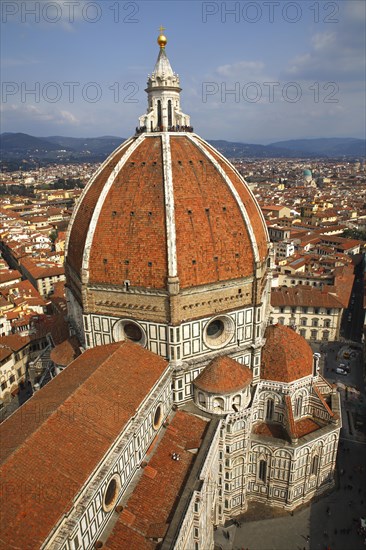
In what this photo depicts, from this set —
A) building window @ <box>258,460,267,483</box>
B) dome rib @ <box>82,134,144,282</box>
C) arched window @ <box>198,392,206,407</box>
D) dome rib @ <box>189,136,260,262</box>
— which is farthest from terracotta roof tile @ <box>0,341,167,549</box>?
building window @ <box>258,460,267,483</box>

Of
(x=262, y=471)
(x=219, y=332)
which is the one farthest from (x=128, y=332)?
(x=262, y=471)

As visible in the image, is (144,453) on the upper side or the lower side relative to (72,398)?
lower

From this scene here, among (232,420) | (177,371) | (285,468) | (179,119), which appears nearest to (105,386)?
(177,371)

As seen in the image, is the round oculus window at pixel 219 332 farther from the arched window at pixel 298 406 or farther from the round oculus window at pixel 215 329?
the arched window at pixel 298 406

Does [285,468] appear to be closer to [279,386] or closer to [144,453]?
[279,386]

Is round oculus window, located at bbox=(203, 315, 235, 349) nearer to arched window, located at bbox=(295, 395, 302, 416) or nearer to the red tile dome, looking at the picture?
the red tile dome

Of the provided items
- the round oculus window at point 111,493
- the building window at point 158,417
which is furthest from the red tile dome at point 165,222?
the round oculus window at point 111,493
